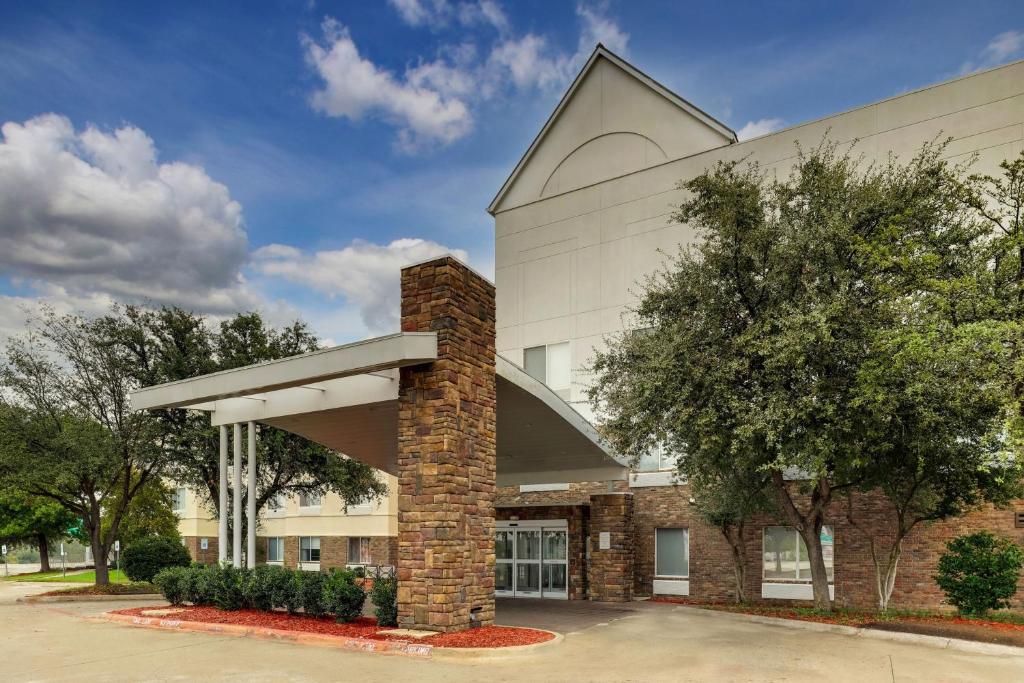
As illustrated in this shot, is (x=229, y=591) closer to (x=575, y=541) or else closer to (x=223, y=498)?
(x=223, y=498)

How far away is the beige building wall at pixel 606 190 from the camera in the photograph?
25.0 m

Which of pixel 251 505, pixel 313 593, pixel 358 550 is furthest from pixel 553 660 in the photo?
pixel 358 550

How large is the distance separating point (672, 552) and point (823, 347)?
1218 centimetres

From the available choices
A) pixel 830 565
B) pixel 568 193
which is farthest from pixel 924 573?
pixel 568 193

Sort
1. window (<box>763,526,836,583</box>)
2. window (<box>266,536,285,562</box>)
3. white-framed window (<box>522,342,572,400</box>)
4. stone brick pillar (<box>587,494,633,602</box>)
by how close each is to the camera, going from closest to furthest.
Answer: stone brick pillar (<box>587,494,633,602</box>)
window (<box>763,526,836,583</box>)
white-framed window (<box>522,342,572,400</box>)
window (<box>266,536,285,562</box>)

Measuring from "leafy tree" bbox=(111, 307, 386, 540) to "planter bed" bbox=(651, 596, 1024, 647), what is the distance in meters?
12.7

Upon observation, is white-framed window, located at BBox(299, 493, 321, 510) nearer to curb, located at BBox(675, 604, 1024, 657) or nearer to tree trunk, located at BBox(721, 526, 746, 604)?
tree trunk, located at BBox(721, 526, 746, 604)

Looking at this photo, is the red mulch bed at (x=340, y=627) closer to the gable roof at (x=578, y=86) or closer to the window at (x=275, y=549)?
the gable roof at (x=578, y=86)

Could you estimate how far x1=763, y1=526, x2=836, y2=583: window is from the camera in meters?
23.7

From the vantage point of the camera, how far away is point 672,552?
85.3 ft

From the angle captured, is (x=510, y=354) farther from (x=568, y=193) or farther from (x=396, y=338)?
(x=396, y=338)

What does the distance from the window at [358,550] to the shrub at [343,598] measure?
27749 millimetres

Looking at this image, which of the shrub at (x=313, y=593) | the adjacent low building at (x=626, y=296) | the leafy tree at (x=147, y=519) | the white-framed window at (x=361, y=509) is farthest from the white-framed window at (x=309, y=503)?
the shrub at (x=313, y=593)

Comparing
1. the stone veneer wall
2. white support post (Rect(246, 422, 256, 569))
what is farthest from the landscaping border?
the stone veneer wall
